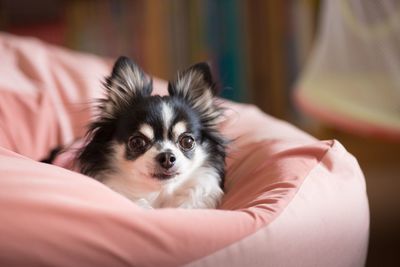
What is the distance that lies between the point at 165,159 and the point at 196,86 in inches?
11.9

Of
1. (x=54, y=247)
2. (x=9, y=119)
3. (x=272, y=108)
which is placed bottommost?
(x=272, y=108)

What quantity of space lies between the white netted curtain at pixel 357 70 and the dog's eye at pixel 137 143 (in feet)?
3.27

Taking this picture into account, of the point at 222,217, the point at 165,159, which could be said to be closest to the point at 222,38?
the point at 165,159

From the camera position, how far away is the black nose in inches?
54.0

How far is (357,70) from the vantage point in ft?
7.69

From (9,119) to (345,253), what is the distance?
1.18 meters

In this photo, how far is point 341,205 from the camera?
1.29m

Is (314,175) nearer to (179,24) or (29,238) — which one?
(29,238)

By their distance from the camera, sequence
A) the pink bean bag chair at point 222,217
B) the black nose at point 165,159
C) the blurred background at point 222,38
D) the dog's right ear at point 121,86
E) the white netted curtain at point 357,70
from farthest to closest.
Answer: the blurred background at point 222,38 < the white netted curtain at point 357,70 < the dog's right ear at point 121,86 < the black nose at point 165,159 < the pink bean bag chair at point 222,217

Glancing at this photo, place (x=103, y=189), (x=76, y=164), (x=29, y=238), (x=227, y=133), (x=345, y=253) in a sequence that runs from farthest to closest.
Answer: (x=227, y=133), (x=76, y=164), (x=345, y=253), (x=103, y=189), (x=29, y=238)

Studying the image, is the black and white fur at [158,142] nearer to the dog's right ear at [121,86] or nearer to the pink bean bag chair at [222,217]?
the dog's right ear at [121,86]

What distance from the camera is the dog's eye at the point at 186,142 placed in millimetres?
1464

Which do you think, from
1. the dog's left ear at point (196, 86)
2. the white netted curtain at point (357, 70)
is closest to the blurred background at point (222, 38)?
the white netted curtain at point (357, 70)

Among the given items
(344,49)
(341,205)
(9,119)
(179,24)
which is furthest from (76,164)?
(179,24)
